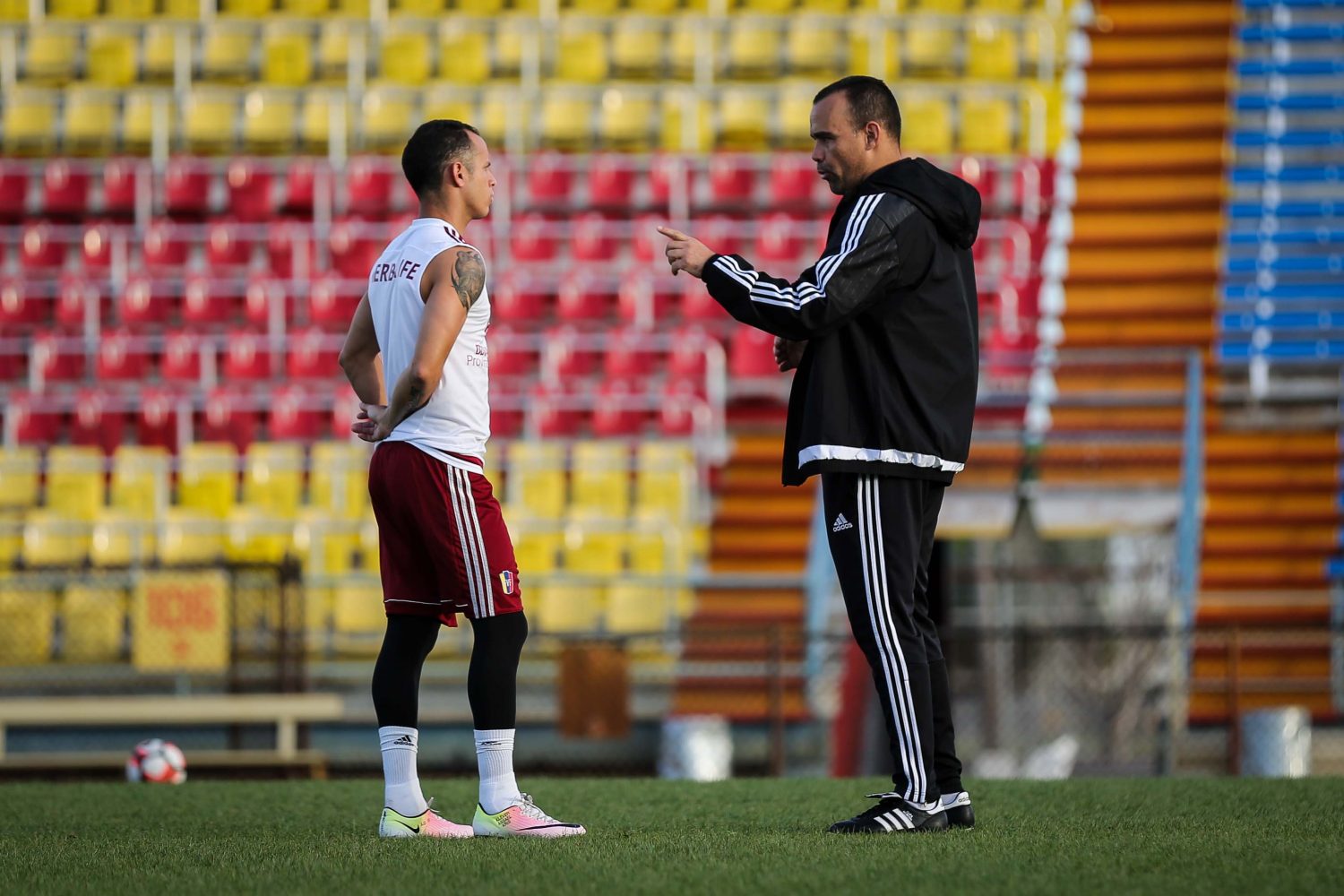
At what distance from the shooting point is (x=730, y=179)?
14859 millimetres

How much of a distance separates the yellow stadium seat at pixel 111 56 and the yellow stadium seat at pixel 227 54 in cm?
67

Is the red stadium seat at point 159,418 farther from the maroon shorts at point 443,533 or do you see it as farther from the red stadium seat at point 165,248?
the maroon shorts at point 443,533

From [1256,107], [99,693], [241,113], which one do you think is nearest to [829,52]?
[1256,107]

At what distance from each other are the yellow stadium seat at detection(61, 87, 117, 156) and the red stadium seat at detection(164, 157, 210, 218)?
2.89 ft

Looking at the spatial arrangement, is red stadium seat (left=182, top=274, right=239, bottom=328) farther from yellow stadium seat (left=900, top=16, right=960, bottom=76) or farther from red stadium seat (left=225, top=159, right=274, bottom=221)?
yellow stadium seat (left=900, top=16, right=960, bottom=76)

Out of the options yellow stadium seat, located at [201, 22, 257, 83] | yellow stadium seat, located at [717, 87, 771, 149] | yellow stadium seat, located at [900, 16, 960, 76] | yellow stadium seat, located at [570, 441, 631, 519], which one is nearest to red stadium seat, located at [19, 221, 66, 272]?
yellow stadium seat, located at [201, 22, 257, 83]

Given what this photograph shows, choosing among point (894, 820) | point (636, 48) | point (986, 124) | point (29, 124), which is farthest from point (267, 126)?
point (894, 820)

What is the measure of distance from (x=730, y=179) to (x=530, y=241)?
67.7 inches

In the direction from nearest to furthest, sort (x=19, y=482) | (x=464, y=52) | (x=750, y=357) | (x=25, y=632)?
(x=25, y=632), (x=19, y=482), (x=750, y=357), (x=464, y=52)

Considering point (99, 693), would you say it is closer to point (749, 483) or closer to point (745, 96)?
point (749, 483)

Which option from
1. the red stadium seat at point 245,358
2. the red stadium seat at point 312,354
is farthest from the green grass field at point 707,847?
the red stadium seat at point 245,358

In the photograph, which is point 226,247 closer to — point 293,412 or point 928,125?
point 293,412

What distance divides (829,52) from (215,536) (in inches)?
268

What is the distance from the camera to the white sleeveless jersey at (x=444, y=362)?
4.53 meters
